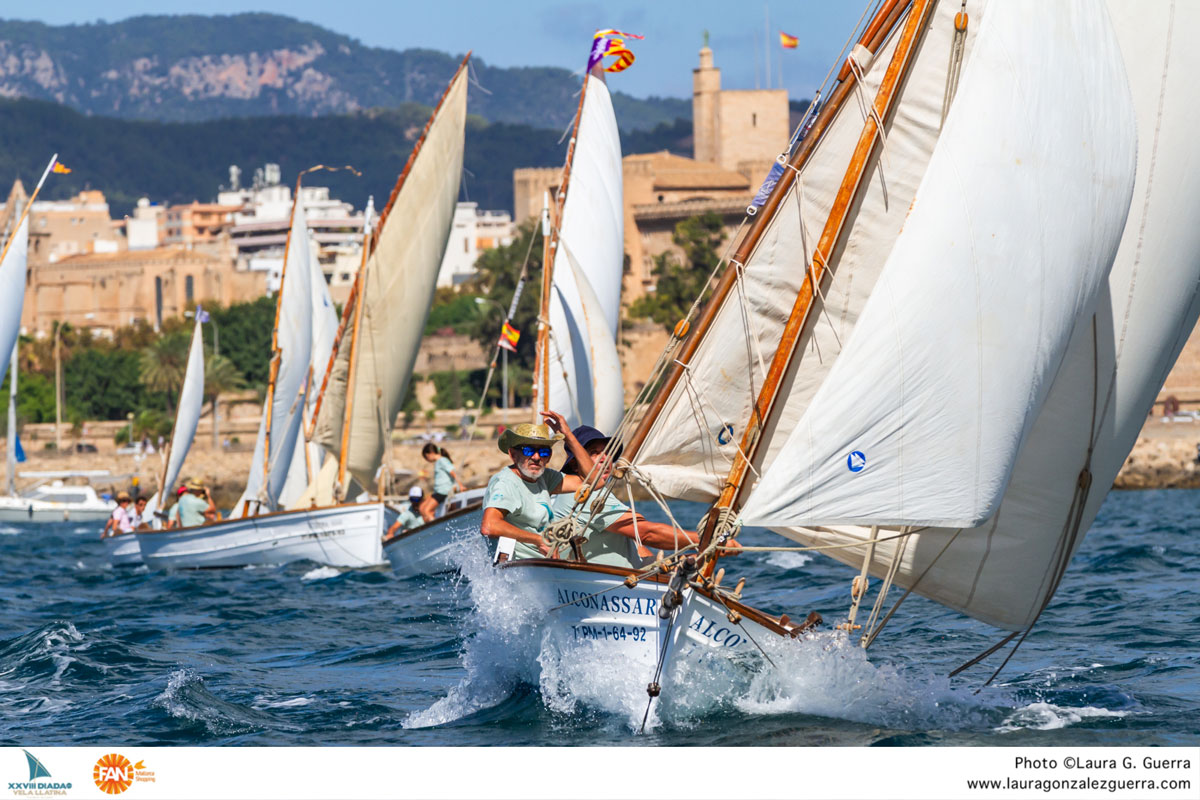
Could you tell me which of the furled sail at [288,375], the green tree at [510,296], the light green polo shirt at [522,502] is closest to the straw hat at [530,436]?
the light green polo shirt at [522,502]

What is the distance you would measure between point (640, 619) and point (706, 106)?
418ft

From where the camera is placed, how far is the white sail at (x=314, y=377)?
32412mm

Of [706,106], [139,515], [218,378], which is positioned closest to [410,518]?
[139,515]

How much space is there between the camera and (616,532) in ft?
39.9

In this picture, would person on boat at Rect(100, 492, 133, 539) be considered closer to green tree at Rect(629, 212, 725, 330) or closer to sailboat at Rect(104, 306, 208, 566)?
sailboat at Rect(104, 306, 208, 566)

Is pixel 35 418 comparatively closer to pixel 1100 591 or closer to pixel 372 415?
pixel 372 415

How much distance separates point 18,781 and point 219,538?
68.9 ft

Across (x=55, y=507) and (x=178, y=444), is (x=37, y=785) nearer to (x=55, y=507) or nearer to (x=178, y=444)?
(x=178, y=444)

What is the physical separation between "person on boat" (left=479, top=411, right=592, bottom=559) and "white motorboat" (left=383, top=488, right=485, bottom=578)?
35.9 ft

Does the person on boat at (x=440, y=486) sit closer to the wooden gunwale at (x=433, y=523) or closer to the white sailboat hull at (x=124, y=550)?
the wooden gunwale at (x=433, y=523)

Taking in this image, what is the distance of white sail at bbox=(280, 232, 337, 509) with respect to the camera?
32412mm

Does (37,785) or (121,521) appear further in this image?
(121,521)

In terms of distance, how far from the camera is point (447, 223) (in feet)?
96.2

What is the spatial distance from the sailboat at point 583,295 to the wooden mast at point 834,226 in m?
14.4
